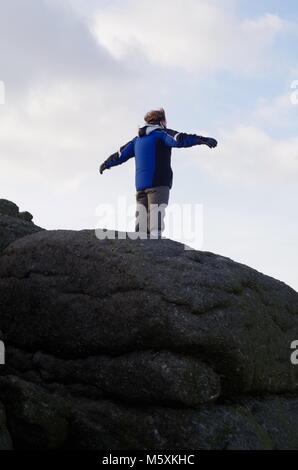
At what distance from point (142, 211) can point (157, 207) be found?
20.3 inches

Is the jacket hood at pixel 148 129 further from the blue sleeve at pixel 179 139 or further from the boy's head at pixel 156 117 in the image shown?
the blue sleeve at pixel 179 139

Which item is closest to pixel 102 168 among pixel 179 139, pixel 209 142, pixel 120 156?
pixel 120 156

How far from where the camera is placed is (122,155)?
621 inches

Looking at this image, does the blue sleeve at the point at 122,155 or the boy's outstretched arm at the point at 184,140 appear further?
the blue sleeve at the point at 122,155

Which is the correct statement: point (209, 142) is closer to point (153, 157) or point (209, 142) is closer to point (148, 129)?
point (153, 157)

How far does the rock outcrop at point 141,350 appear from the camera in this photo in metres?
10.5

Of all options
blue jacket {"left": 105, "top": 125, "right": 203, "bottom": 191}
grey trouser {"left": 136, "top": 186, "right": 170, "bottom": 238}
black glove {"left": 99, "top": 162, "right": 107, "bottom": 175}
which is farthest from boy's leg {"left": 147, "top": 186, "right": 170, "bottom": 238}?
black glove {"left": 99, "top": 162, "right": 107, "bottom": 175}

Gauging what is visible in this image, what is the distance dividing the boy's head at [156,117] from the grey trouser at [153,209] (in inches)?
62.1

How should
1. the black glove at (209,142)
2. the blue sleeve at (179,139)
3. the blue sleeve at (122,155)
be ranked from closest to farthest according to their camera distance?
the black glove at (209,142)
the blue sleeve at (179,139)
the blue sleeve at (122,155)

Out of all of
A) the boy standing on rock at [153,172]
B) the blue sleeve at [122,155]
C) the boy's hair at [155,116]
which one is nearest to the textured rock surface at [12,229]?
the blue sleeve at [122,155]

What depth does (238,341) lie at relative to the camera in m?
11.1

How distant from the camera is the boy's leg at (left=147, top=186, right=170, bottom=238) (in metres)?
14.6
